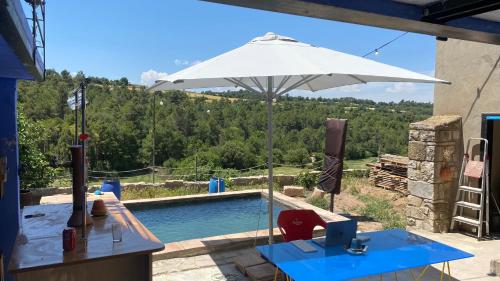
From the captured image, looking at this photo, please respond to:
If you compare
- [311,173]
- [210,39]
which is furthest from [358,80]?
[210,39]

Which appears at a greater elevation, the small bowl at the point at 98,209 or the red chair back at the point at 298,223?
the small bowl at the point at 98,209

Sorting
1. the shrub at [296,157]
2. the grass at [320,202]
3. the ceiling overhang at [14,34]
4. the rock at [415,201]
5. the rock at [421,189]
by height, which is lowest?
the shrub at [296,157]

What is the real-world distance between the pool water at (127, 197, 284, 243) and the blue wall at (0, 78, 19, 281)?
11.1 ft

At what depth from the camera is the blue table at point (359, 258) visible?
266 centimetres

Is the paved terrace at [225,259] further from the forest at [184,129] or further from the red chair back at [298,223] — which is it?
the forest at [184,129]

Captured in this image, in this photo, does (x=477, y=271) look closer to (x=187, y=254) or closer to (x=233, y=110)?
(x=187, y=254)

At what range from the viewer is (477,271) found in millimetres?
4629

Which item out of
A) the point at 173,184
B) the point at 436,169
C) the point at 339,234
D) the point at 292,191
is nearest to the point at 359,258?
the point at 339,234

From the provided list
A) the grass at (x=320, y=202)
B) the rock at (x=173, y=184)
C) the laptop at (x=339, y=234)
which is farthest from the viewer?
the rock at (x=173, y=184)

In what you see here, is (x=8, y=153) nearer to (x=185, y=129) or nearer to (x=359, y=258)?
(x=359, y=258)

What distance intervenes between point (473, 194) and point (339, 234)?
4436 millimetres

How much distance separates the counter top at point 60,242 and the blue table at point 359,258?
3.19 ft

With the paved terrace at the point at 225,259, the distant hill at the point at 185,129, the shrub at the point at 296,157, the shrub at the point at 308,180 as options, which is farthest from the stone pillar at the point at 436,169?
the shrub at the point at 296,157

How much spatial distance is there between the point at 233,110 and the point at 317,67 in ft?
101
